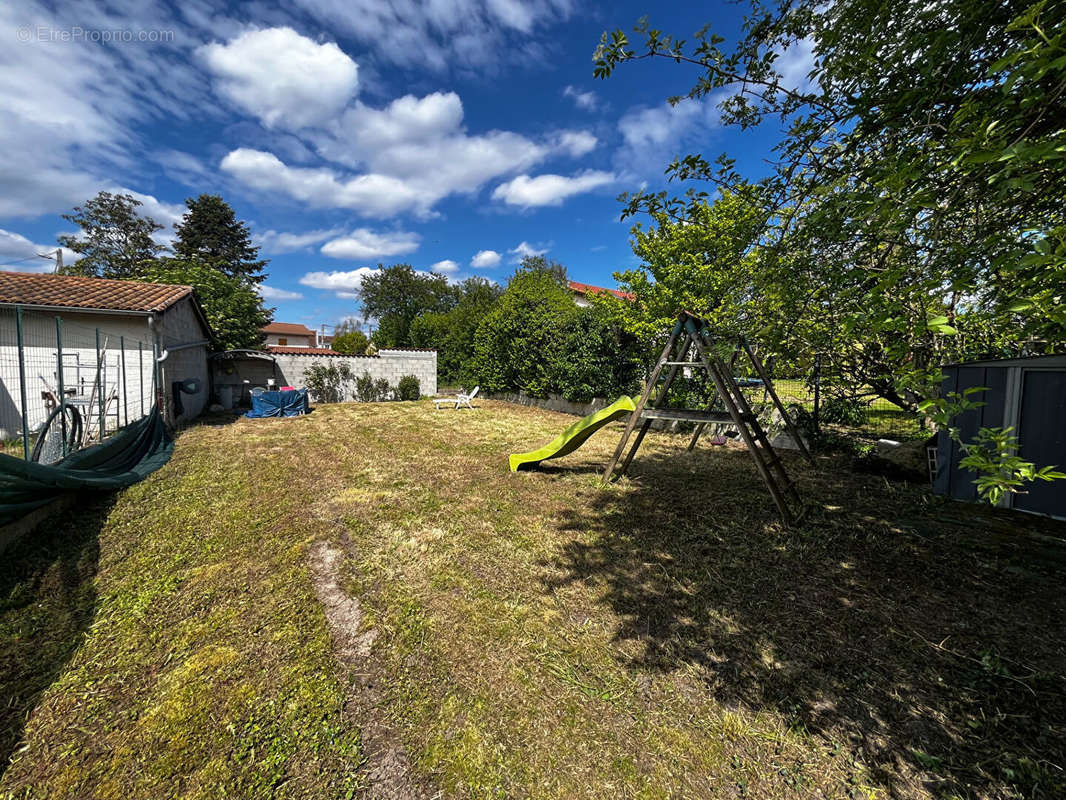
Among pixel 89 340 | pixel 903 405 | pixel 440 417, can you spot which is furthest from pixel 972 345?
pixel 89 340

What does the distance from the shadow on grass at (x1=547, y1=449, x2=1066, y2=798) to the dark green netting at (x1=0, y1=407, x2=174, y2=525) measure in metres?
4.58

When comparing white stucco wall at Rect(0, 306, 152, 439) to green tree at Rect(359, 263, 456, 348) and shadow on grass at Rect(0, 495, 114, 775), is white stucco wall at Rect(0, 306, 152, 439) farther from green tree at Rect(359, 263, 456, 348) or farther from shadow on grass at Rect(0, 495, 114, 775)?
green tree at Rect(359, 263, 456, 348)

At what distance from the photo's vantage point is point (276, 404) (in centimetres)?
1247

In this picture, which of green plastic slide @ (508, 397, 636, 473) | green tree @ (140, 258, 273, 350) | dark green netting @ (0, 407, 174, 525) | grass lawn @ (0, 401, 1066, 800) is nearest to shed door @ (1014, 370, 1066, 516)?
grass lawn @ (0, 401, 1066, 800)

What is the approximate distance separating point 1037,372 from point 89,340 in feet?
52.3

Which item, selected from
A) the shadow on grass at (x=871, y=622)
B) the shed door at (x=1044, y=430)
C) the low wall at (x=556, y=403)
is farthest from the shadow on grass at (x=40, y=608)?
the low wall at (x=556, y=403)

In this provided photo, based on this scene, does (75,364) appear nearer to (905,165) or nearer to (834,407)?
(905,165)

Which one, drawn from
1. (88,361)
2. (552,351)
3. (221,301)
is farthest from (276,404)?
(552,351)

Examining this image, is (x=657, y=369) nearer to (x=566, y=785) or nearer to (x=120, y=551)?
(x=566, y=785)

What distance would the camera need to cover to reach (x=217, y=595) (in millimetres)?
3121

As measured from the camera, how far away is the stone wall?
1614 cm

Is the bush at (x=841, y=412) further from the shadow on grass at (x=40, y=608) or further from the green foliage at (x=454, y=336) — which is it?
the green foliage at (x=454, y=336)

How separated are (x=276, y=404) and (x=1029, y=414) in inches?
622

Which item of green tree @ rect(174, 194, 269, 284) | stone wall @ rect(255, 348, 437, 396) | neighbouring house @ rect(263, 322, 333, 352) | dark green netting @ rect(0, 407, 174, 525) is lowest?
dark green netting @ rect(0, 407, 174, 525)
